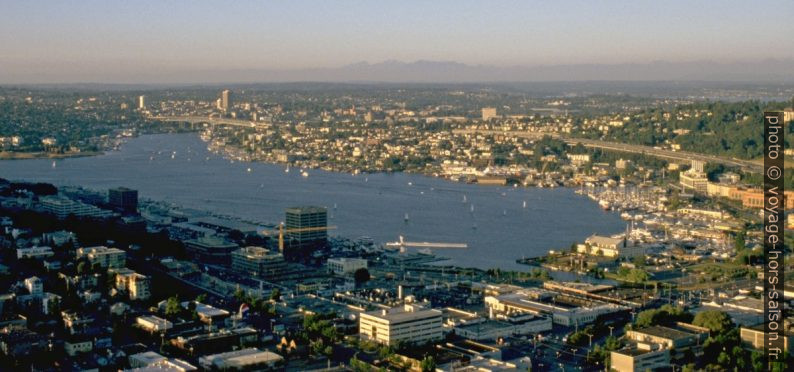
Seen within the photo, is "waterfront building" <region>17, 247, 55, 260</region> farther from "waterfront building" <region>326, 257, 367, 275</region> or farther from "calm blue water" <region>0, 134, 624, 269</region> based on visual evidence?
"calm blue water" <region>0, 134, 624, 269</region>

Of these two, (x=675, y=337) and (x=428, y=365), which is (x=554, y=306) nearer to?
(x=675, y=337)

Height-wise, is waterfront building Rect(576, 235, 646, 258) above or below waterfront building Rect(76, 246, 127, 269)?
below

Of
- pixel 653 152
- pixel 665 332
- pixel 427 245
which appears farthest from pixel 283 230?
pixel 653 152

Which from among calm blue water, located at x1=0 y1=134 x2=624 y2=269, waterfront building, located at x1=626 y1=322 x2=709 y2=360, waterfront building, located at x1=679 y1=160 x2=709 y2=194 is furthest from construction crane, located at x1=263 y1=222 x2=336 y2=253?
waterfront building, located at x1=679 y1=160 x2=709 y2=194

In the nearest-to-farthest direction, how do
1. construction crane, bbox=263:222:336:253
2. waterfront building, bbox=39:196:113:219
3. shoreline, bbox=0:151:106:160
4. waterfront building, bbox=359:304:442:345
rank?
waterfront building, bbox=359:304:442:345
construction crane, bbox=263:222:336:253
waterfront building, bbox=39:196:113:219
shoreline, bbox=0:151:106:160

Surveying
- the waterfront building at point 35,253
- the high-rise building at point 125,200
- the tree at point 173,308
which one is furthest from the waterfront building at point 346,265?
the high-rise building at point 125,200

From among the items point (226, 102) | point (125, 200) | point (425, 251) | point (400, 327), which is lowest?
point (425, 251)

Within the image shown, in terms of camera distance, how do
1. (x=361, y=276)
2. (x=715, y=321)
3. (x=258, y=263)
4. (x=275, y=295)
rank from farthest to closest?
(x=258, y=263) < (x=361, y=276) < (x=275, y=295) < (x=715, y=321)

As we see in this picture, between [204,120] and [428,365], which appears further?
[204,120]

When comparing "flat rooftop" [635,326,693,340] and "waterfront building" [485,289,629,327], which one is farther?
"waterfront building" [485,289,629,327]
